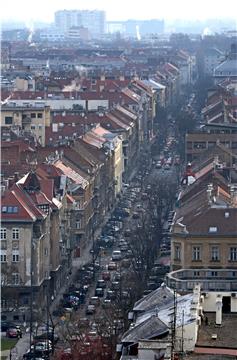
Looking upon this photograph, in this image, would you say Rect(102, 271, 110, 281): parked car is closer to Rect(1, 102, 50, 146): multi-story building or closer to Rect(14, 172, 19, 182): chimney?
Rect(14, 172, 19, 182): chimney

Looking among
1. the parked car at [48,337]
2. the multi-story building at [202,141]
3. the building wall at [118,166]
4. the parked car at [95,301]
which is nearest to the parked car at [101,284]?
the parked car at [95,301]

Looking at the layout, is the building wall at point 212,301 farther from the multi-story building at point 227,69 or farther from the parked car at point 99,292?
the multi-story building at point 227,69

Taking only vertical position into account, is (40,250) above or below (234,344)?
below

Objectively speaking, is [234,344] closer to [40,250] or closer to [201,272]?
[201,272]

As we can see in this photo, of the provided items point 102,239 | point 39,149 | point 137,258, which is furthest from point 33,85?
point 137,258

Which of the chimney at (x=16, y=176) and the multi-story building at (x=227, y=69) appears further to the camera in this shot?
the multi-story building at (x=227, y=69)

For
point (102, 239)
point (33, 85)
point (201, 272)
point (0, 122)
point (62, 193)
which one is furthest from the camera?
point (33, 85)

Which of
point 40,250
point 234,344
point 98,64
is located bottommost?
point 98,64

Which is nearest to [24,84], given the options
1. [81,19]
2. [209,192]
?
[209,192]

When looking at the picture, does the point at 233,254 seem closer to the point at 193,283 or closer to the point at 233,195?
the point at 233,195
